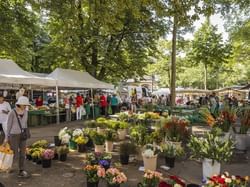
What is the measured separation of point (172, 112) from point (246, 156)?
6961 mm

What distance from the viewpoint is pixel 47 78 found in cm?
1692

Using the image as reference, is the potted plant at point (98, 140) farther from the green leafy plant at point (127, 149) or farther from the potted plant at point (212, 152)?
the potted plant at point (212, 152)

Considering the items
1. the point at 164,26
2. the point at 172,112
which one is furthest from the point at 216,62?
the point at 172,112

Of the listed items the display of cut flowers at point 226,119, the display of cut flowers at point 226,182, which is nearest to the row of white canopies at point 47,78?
the display of cut flowers at point 226,119

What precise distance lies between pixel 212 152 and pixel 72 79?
1304 centimetres

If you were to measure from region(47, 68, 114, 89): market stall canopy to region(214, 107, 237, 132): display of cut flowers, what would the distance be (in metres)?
9.74

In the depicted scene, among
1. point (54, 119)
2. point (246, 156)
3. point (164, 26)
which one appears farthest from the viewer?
point (164, 26)

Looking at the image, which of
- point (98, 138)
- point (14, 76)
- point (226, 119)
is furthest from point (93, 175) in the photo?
point (14, 76)

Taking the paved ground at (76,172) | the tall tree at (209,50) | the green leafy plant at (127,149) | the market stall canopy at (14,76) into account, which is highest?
the tall tree at (209,50)

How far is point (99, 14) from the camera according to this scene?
9.29 metres

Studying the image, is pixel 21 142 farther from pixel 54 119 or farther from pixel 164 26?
pixel 164 26

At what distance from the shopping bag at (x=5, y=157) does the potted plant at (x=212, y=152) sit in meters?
3.81

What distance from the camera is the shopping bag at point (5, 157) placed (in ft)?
22.0

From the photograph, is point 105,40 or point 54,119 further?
point 105,40
